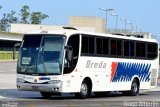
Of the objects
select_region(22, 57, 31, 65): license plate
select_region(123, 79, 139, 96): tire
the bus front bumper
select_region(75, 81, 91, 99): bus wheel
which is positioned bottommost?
select_region(123, 79, 139, 96): tire

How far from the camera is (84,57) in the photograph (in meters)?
25.1

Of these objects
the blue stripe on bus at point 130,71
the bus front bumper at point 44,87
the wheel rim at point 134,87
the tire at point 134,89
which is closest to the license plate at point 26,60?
the bus front bumper at point 44,87

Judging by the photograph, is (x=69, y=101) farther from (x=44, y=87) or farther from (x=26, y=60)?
(x=26, y=60)

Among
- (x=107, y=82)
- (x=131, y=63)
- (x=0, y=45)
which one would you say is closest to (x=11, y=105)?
(x=107, y=82)

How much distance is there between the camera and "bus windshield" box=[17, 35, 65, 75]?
23.8 metres

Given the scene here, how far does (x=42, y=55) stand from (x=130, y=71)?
6.84 meters

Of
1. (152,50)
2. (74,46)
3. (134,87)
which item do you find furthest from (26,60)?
(152,50)

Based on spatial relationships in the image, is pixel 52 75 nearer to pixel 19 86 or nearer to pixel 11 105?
pixel 19 86

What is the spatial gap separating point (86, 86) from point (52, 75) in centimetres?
228

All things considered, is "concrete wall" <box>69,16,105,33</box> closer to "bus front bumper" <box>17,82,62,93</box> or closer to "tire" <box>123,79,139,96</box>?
"tire" <box>123,79,139,96</box>

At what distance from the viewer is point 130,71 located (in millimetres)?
29375

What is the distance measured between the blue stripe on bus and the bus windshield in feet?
15.6

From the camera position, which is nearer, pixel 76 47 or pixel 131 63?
pixel 76 47

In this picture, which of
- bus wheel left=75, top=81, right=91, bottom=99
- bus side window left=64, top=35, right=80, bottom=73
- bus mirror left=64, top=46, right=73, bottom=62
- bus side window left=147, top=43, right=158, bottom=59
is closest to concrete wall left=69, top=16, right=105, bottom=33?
bus side window left=147, top=43, right=158, bottom=59
